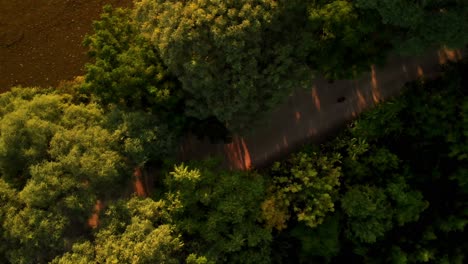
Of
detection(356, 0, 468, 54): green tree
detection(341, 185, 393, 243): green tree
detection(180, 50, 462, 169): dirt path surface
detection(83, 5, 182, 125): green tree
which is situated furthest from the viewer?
detection(180, 50, 462, 169): dirt path surface

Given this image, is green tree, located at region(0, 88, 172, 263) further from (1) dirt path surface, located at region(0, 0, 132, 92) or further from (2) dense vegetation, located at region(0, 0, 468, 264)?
(1) dirt path surface, located at region(0, 0, 132, 92)

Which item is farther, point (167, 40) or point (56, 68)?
point (56, 68)

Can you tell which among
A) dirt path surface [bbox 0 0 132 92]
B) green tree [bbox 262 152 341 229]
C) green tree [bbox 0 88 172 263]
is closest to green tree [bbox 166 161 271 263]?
green tree [bbox 262 152 341 229]

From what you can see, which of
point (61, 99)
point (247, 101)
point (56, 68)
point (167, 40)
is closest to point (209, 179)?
point (247, 101)

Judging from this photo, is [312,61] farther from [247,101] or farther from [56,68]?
[56,68]

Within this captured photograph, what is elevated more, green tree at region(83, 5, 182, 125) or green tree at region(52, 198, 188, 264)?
green tree at region(83, 5, 182, 125)

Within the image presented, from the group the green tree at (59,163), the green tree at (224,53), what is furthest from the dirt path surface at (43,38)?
the green tree at (224,53)

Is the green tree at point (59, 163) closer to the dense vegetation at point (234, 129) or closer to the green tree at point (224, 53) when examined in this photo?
the dense vegetation at point (234, 129)
